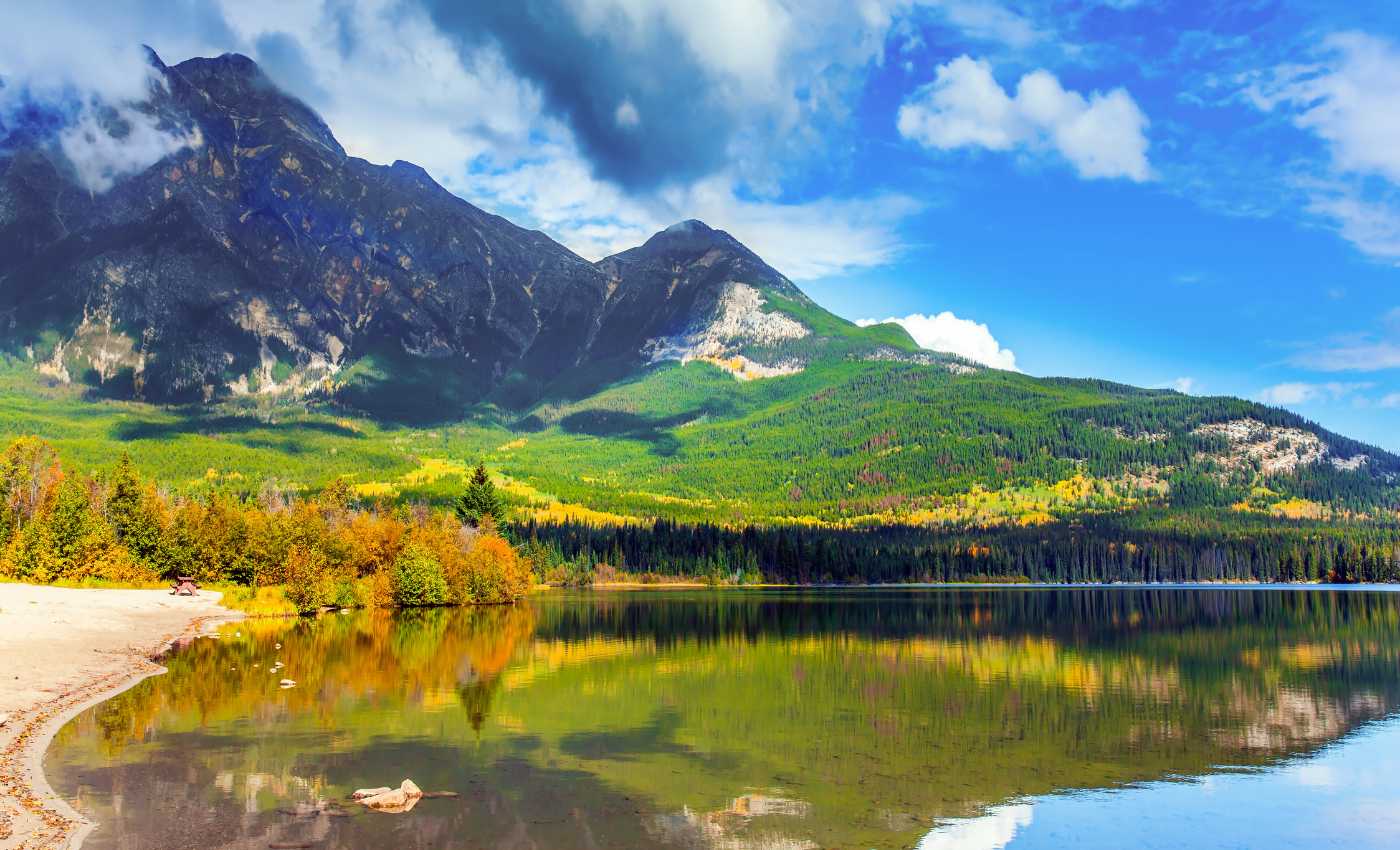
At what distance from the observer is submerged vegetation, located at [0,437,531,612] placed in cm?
10188

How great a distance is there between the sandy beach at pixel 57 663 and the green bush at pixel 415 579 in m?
20.3

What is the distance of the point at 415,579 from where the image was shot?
118625mm

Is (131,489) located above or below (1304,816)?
above

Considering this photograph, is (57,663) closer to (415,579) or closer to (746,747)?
(746,747)

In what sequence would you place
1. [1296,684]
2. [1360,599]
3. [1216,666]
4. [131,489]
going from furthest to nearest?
[1360,599], [131,489], [1216,666], [1296,684]

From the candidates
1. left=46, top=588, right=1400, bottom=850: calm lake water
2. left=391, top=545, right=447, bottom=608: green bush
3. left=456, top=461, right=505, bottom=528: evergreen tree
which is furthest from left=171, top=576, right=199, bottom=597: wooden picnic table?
left=456, top=461, right=505, bottom=528: evergreen tree

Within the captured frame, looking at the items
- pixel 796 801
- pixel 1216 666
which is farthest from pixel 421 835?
pixel 1216 666

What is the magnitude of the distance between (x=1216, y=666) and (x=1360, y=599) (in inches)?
4669

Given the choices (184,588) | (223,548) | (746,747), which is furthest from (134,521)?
(746,747)

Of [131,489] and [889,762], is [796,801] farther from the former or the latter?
[131,489]

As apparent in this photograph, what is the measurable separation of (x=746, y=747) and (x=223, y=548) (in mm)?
Result: 101641

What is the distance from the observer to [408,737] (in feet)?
122

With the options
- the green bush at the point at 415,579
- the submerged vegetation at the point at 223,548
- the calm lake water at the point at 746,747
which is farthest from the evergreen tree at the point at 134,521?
the calm lake water at the point at 746,747

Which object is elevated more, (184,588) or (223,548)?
(223,548)
